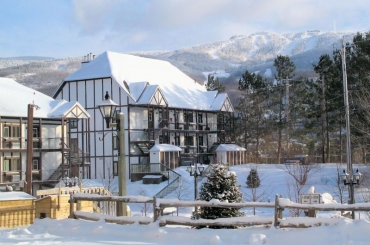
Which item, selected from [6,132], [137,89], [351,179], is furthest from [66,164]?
[351,179]

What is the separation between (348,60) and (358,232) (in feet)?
126

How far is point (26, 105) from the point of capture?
42625 millimetres

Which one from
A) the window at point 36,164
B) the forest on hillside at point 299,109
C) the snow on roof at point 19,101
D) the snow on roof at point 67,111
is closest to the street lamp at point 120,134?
the snow on roof at point 19,101

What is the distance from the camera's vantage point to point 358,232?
12.9 metres

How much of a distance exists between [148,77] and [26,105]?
1867 cm

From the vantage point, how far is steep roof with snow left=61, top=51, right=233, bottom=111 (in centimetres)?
5384

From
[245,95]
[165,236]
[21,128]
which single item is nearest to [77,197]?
[165,236]

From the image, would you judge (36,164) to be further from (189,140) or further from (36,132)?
(189,140)

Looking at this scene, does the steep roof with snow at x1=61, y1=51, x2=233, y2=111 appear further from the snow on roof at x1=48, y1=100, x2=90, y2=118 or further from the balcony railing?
the balcony railing

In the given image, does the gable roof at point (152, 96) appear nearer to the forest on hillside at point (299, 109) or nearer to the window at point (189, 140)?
the window at point (189, 140)

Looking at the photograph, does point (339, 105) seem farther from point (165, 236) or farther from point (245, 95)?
point (165, 236)

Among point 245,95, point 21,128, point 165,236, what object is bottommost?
point 165,236

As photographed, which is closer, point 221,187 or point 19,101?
point 221,187

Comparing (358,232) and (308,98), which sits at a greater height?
(308,98)
